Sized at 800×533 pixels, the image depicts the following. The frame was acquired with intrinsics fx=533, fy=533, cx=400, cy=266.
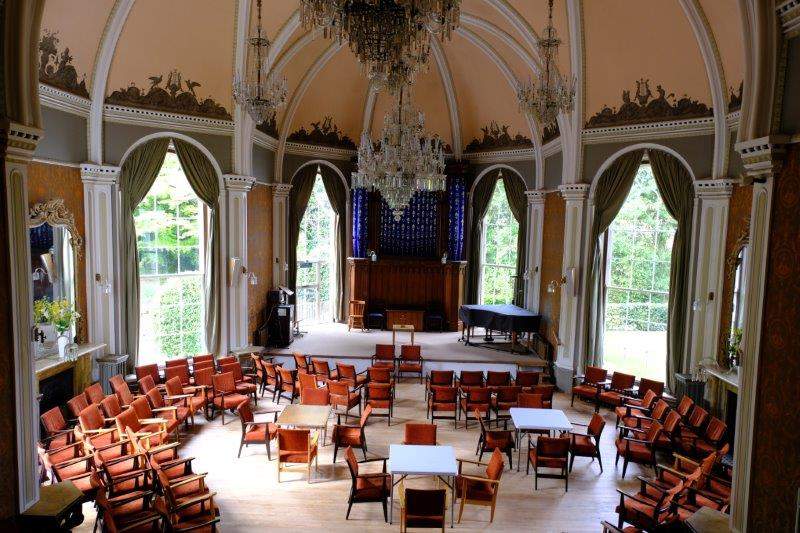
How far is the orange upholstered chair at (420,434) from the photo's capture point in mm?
7730

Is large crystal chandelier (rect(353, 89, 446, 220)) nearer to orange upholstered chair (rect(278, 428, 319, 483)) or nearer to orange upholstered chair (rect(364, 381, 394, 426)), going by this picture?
orange upholstered chair (rect(364, 381, 394, 426))

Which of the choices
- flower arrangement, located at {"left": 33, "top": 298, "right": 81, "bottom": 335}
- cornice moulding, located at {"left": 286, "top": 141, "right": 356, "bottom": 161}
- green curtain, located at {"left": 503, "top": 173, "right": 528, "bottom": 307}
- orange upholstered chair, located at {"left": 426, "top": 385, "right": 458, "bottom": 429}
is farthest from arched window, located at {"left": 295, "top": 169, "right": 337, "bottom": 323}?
orange upholstered chair, located at {"left": 426, "top": 385, "right": 458, "bottom": 429}

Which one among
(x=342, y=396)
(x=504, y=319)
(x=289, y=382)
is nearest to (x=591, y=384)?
(x=504, y=319)

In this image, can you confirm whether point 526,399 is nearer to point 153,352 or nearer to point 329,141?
point 153,352

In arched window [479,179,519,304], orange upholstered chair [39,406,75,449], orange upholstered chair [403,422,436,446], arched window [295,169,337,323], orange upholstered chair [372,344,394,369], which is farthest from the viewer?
arched window [295,169,337,323]

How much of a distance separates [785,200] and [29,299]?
648cm

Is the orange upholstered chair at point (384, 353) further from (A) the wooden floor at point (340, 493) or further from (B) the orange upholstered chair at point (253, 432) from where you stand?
(B) the orange upholstered chair at point (253, 432)

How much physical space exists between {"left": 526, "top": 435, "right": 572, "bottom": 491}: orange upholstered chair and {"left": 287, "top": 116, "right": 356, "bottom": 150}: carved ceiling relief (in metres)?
10.6

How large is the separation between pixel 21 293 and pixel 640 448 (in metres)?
8.21

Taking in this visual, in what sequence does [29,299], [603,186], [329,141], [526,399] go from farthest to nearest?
[329,141] < [603,186] < [526,399] < [29,299]

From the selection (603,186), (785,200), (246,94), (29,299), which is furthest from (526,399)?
(29,299)

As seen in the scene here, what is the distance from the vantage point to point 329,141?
15.5m

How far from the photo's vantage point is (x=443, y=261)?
15852 millimetres

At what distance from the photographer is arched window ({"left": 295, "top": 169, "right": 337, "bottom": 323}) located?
51.9ft
